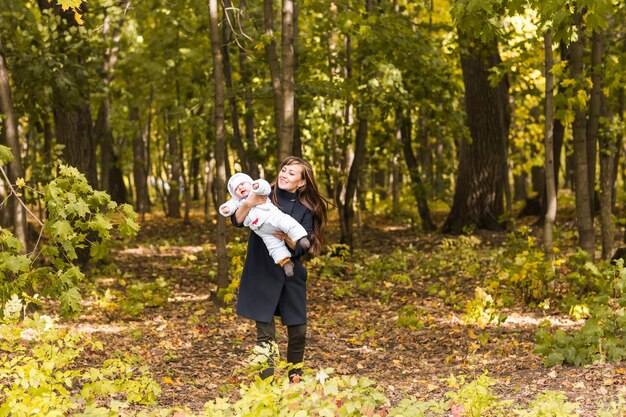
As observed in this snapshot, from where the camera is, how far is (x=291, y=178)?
6074 mm

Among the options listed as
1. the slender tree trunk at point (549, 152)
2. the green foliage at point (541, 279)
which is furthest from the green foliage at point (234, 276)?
the slender tree trunk at point (549, 152)

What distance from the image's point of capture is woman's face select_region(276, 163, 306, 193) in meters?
6.08

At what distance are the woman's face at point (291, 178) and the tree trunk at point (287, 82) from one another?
451 cm

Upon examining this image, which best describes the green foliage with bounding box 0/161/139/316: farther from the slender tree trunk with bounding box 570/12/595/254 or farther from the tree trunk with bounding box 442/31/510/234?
the tree trunk with bounding box 442/31/510/234

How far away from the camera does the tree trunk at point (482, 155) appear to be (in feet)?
55.7

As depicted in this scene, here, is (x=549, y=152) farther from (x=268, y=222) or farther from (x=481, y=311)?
(x=268, y=222)

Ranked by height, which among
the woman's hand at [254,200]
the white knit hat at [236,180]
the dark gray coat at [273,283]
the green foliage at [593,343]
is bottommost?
the green foliage at [593,343]

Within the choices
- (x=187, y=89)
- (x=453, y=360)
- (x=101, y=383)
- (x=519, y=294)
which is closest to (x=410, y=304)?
(x=519, y=294)

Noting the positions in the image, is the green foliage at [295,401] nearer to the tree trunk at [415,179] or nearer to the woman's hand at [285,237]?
the woman's hand at [285,237]

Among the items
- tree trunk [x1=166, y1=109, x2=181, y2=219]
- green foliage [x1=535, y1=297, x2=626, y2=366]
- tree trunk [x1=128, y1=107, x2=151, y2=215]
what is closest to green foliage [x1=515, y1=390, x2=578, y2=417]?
green foliage [x1=535, y1=297, x2=626, y2=366]

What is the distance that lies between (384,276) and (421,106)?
10.1 feet

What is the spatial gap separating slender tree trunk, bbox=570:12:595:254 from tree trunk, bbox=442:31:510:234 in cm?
701

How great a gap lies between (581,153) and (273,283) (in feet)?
16.9

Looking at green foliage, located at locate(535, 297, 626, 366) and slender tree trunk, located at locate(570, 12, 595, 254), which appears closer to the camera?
green foliage, located at locate(535, 297, 626, 366)
